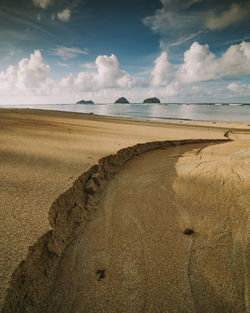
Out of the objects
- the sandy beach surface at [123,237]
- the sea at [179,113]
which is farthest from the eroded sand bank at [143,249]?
the sea at [179,113]

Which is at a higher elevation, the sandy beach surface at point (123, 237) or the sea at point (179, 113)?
the sea at point (179, 113)

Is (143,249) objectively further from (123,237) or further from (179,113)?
(179,113)

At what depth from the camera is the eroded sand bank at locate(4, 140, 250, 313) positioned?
4.19 feet

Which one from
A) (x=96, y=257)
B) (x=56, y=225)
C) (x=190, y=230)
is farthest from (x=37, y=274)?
(x=190, y=230)

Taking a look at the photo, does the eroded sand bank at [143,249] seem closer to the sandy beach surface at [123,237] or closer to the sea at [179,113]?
the sandy beach surface at [123,237]

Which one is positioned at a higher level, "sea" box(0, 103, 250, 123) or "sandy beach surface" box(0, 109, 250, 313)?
"sea" box(0, 103, 250, 123)

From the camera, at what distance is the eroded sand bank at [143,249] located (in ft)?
4.19

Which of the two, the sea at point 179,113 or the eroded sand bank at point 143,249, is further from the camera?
the sea at point 179,113

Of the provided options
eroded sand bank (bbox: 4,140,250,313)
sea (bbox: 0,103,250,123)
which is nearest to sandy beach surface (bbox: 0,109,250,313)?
eroded sand bank (bbox: 4,140,250,313)

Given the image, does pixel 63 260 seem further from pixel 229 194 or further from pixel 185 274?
pixel 229 194

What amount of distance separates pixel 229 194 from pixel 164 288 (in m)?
1.71

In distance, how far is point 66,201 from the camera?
78.2 inches

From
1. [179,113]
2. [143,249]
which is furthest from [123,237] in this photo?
[179,113]

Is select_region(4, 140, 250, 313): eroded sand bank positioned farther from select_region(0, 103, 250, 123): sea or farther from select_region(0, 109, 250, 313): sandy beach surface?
select_region(0, 103, 250, 123): sea
